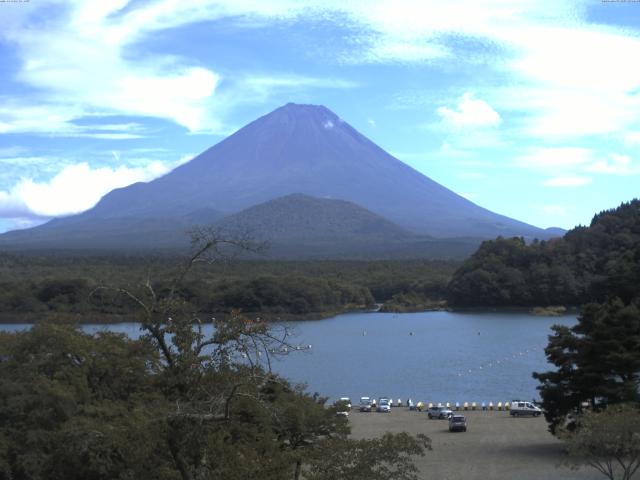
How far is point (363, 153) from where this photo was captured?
146 metres

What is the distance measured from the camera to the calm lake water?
2570cm

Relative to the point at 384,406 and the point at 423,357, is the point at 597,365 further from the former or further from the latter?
the point at 423,357

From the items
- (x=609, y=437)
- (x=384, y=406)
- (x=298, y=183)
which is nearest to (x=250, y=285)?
(x=384, y=406)

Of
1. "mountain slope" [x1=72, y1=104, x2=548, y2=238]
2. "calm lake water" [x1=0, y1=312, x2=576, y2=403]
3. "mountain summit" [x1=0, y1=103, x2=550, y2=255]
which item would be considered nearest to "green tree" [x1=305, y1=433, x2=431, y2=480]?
"calm lake water" [x1=0, y1=312, x2=576, y2=403]

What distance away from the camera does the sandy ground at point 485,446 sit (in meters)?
13.2

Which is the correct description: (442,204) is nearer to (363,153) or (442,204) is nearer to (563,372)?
(363,153)

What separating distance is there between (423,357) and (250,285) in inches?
691

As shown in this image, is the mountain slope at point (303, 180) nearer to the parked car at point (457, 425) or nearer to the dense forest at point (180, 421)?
the parked car at point (457, 425)

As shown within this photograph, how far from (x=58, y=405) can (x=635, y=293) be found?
18.8 metres

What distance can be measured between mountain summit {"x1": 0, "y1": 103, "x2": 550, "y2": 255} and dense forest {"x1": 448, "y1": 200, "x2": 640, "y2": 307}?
61.4 m

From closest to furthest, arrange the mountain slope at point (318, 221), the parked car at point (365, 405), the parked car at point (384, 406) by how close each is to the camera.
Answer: the parked car at point (384, 406) → the parked car at point (365, 405) → the mountain slope at point (318, 221)

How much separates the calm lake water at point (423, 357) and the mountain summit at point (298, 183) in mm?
73897

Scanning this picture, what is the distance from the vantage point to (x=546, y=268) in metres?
53.2

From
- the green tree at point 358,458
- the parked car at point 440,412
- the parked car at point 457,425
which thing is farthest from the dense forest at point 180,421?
the parked car at point 440,412
